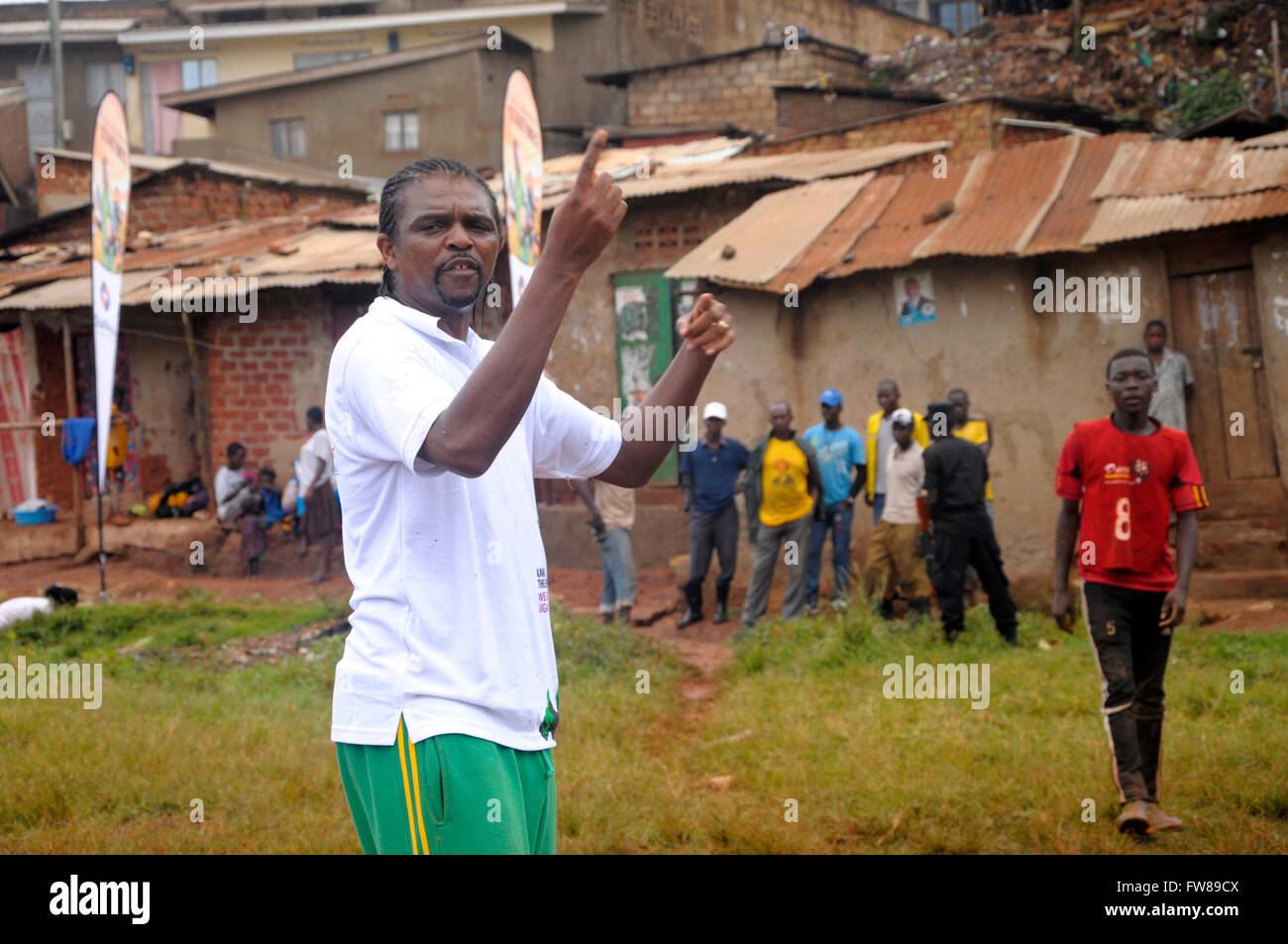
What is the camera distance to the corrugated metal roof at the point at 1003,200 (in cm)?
1075

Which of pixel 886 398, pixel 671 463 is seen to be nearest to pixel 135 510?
pixel 671 463

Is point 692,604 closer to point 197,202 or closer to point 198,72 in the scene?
point 197,202

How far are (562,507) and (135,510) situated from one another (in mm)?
5959

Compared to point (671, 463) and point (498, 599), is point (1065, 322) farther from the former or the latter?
point (498, 599)

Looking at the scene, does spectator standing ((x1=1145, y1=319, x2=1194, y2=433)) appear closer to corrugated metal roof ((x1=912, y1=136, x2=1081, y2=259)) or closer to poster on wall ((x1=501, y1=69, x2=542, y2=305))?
corrugated metal roof ((x1=912, y1=136, x2=1081, y2=259))

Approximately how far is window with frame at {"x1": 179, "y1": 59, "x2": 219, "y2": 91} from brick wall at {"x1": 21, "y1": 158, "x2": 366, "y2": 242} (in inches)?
465

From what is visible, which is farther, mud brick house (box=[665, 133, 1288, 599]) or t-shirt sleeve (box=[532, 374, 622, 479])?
mud brick house (box=[665, 133, 1288, 599])

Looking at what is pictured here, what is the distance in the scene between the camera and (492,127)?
25.5 m

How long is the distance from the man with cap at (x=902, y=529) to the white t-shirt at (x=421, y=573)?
7.96 metres

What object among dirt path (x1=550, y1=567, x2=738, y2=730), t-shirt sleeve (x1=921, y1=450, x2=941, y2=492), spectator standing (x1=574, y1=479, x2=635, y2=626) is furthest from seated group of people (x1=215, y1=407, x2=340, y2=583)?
t-shirt sleeve (x1=921, y1=450, x2=941, y2=492)

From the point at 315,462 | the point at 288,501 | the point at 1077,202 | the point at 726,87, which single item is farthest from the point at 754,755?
the point at 726,87

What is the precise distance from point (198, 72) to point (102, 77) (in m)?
2.49

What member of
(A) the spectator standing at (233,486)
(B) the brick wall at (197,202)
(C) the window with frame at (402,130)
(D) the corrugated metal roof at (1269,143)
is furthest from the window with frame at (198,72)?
(D) the corrugated metal roof at (1269,143)

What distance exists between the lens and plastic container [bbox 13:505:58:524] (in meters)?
17.5
